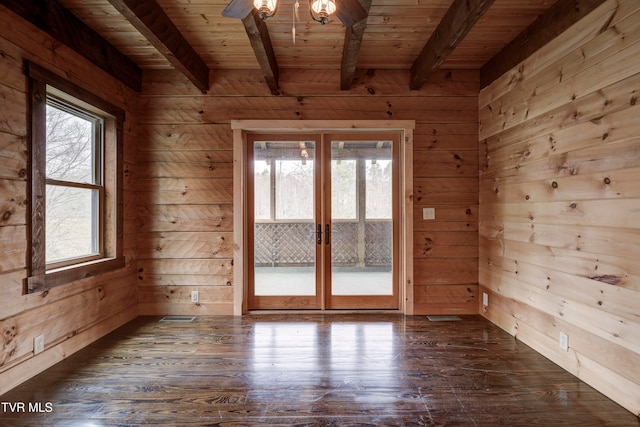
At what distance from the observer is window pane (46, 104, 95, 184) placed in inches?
94.8

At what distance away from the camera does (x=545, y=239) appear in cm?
244

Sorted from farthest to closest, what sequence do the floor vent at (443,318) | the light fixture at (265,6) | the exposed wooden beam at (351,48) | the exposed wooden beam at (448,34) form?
1. the floor vent at (443,318)
2. the exposed wooden beam at (351,48)
3. the exposed wooden beam at (448,34)
4. the light fixture at (265,6)

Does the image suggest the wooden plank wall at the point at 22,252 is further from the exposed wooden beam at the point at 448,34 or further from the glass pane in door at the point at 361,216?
the exposed wooden beam at the point at 448,34

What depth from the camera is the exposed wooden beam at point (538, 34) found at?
2150 millimetres

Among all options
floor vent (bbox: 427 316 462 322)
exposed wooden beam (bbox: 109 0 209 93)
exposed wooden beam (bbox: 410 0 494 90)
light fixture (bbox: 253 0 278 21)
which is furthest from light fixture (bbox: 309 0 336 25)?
floor vent (bbox: 427 316 462 322)

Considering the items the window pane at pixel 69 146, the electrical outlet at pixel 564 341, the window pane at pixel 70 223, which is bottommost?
the electrical outlet at pixel 564 341

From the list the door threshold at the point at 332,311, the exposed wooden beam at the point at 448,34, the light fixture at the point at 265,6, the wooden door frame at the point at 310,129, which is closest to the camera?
the light fixture at the point at 265,6

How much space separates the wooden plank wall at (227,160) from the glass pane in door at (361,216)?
1.04 feet

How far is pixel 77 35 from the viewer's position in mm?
2531

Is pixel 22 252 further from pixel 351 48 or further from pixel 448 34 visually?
pixel 448 34

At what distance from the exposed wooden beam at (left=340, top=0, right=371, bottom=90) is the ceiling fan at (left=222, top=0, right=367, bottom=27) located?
25 centimetres

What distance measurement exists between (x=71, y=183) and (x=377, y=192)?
2885 millimetres

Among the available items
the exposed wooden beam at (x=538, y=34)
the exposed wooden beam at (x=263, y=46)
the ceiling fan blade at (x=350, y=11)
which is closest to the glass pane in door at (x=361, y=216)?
the exposed wooden beam at (x=263, y=46)

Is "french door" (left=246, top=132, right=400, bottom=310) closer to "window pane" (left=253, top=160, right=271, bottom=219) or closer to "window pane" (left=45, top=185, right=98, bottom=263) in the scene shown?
"window pane" (left=253, top=160, right=271, bottom=219)
